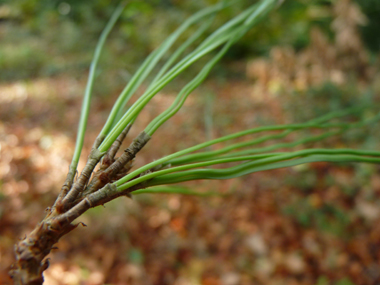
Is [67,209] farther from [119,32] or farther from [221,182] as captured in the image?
[119,32]

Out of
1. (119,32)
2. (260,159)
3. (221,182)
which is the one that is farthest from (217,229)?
(119,32)

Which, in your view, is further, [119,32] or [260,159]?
[119,32]

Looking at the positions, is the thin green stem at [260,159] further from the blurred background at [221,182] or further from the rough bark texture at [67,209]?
the blurred background at [221,182]

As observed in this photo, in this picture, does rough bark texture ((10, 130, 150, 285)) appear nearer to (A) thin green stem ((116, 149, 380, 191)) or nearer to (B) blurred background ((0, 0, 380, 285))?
(A) thin green stem ((116, 149, 380, 191))

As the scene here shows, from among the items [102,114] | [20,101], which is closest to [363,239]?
[102,114]

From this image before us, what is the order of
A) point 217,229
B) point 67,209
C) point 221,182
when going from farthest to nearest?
point 221,182, point 217,229, point 67,209

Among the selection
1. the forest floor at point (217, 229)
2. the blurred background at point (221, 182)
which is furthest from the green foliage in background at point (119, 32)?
the forest floor at point (217, 229)

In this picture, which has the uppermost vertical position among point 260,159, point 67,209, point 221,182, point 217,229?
point 221,182
